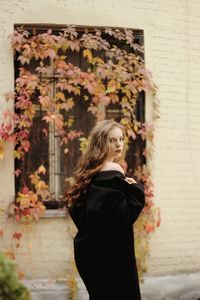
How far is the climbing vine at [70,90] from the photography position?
20.5ft

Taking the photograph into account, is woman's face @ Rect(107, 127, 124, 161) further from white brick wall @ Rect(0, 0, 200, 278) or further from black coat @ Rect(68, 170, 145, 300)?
white brick wall @ Rect(0, 0, 200, 278)

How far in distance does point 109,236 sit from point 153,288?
269 cm

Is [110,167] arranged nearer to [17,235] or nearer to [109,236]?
[109,236]

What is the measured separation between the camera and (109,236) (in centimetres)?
401

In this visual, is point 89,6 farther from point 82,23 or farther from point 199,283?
point 199,283

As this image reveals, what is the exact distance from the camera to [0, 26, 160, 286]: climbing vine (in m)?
6.26

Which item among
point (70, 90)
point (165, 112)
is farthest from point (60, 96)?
point (165, 112)

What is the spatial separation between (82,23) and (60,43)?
365 mm

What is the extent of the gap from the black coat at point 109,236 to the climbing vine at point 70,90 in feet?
7.14

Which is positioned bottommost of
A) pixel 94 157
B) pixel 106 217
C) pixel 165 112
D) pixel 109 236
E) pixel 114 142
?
pixel 109 236

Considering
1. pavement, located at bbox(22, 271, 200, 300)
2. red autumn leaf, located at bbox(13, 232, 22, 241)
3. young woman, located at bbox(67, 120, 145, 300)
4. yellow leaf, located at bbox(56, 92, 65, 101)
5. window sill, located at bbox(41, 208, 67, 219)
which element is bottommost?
pavement, located at bbox(22, 271, 200, 300)

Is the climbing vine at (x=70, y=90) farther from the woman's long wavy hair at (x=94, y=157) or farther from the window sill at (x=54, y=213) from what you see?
the woman's long wavy hair at (x=94, y=157)

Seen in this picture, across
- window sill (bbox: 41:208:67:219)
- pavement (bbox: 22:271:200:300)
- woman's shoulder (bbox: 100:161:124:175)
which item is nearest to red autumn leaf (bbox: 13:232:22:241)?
window sill (bbox: 41:208:67:219)

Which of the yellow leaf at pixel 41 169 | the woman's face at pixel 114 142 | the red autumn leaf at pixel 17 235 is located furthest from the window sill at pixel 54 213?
the woman's face at pixel 114 142
